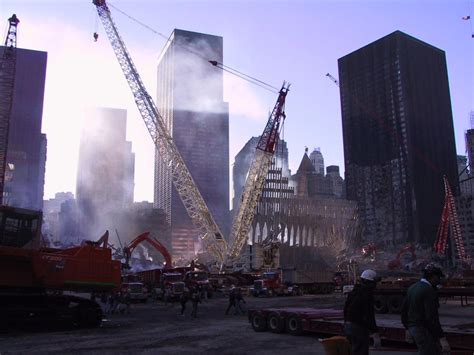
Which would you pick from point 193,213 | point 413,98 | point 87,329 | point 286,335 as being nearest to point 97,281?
point 87,329

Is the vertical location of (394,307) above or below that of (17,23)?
below

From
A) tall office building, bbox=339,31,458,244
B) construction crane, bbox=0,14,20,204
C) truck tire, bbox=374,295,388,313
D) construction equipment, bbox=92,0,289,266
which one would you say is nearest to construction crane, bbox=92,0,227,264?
construction equipment, bbox=92,0,289,266

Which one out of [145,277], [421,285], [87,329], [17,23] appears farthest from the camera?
[17,23]

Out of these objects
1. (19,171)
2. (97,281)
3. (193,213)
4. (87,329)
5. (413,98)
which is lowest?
(87,329)

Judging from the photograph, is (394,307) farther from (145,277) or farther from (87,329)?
(145,277)

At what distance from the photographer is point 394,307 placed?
25125 millimetres

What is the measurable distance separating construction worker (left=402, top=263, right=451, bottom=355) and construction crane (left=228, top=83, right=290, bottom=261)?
7432 centimetres

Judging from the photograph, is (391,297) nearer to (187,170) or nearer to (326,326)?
(326,326)

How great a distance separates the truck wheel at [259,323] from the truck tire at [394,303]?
33.9 ft

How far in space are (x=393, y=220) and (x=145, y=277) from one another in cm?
14391

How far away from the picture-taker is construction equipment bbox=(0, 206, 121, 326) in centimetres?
1764

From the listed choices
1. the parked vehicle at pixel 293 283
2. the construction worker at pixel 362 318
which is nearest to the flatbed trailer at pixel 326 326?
the construction worker at pixel 362 318

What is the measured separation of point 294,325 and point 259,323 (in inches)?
74.4

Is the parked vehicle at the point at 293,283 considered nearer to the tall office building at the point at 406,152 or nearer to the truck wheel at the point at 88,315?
the truck wheel at the point at 88,315
